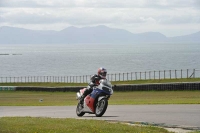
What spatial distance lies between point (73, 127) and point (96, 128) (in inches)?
26.7

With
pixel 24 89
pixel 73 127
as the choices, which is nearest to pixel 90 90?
pixel 73 127

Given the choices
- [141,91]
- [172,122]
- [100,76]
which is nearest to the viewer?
[172,122]

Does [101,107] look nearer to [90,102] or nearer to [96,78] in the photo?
[90,102]

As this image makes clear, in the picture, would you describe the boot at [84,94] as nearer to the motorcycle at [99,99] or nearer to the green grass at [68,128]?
the motorcycle at [99,99]

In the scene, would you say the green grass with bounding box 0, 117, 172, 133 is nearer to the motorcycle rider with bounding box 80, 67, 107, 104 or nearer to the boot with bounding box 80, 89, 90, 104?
the motorcycle rider with bounding box 80, 67, 107, 104

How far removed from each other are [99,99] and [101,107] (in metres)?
0.37

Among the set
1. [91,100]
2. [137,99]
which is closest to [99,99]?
[91,100]

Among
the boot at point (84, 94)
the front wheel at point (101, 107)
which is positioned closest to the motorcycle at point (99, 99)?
the front wheel at point (101, 107)

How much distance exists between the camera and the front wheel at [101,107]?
20.5 m

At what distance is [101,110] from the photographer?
2070 centimetres

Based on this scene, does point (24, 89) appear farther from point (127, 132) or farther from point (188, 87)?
point (127, 132)

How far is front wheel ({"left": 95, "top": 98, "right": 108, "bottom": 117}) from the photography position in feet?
67.2

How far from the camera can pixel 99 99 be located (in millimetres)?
20609

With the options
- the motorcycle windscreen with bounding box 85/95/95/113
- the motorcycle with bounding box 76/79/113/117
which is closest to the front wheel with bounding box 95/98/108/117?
the motorcycle with bounding box 76/79/113/117
